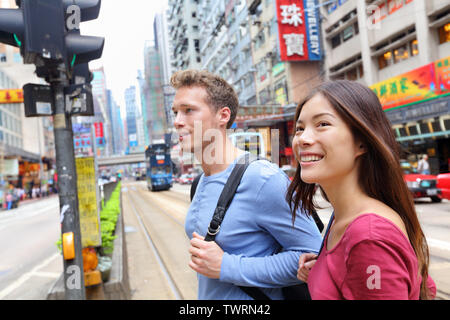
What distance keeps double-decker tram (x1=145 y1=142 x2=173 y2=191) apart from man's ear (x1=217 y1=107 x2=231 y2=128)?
24313 millimetres

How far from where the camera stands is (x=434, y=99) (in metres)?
14.8

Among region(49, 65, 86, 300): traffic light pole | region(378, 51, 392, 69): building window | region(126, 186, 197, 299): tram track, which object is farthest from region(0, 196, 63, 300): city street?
region(378, 51, 392, 69): building window

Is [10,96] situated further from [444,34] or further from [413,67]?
[444,34]

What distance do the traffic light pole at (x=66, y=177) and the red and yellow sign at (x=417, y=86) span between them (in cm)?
1387

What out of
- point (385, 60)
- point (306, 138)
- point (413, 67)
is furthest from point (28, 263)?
point (385, 60)

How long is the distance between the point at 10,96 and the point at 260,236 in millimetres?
48297

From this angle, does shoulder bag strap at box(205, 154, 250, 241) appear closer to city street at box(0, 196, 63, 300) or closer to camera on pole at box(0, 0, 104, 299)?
camera on pole at box(0, 0, 104, 299)

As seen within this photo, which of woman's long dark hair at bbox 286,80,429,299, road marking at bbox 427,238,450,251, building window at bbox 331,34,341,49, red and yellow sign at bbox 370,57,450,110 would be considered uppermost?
building window at bbox 331,34,341,49

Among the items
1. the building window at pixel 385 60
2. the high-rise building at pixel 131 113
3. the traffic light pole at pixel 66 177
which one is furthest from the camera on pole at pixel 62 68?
the building window at pixel 385 60

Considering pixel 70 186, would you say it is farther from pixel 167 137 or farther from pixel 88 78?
pixel 167 137

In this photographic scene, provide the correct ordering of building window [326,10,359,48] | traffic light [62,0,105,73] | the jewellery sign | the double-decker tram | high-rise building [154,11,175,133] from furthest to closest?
the double-decker tram
the jewellery sign
building window [326,10,359,48]
traffic light [62,0,105,73]
high-rise building [154,11,175,133]

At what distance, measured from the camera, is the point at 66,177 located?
323cm

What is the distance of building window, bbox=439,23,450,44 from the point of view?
563 inches
